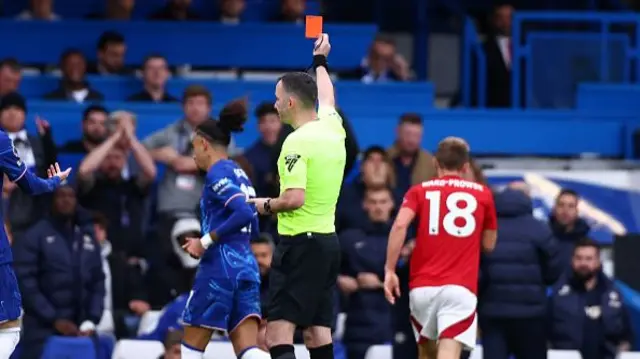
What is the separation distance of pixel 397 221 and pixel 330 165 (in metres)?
1.00

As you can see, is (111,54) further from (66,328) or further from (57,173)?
(57,173)

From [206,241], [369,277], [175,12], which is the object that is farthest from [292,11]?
[206,241]

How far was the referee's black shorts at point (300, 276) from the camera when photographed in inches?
399

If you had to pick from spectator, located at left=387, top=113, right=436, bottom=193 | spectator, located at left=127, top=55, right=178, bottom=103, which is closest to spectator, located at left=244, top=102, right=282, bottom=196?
spectator, located at left=387, top=113, right=436, bottom=193

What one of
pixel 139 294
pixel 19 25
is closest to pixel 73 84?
pixel 19 25

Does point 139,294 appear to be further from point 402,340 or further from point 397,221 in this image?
point 397,221

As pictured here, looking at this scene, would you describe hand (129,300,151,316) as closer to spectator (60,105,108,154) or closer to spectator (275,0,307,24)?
spectator (60,105,108,154)

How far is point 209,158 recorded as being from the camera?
10.8 meters

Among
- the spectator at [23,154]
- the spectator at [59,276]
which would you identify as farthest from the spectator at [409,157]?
the spectator at [23,154]

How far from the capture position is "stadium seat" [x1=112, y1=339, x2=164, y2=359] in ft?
41.8

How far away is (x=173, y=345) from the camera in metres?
12.3

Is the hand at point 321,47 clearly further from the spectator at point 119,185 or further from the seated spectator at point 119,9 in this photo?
the seated spectator at point 119,9

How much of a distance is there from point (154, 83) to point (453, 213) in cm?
553

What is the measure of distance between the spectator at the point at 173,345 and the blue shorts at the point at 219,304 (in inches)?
62.6
